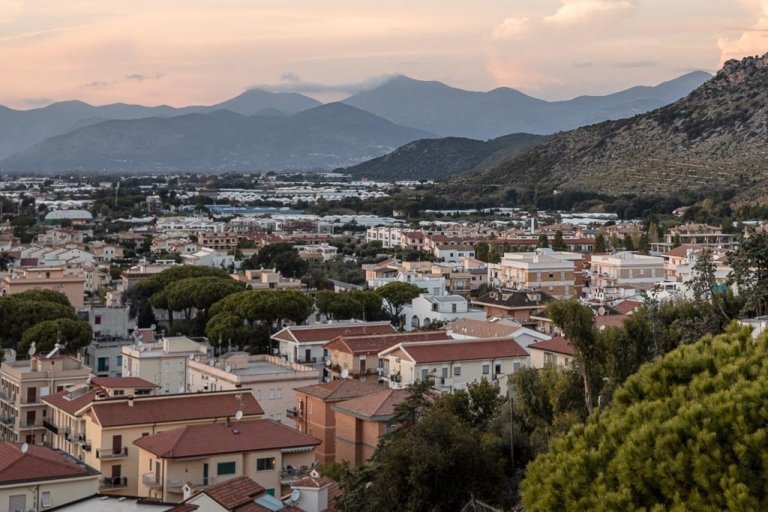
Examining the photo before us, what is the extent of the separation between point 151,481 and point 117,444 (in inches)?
107

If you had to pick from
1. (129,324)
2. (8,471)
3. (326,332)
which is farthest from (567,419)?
(129,324)

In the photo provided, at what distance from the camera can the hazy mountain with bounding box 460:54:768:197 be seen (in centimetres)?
12112

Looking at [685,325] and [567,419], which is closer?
[567,419]

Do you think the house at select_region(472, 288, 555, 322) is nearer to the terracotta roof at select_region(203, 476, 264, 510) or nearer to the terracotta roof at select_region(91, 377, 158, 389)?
the terracotta roof at select_region(91, 377, 158, 389)

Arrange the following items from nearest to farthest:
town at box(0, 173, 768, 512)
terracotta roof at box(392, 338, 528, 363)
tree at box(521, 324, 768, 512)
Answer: tree at box(521, 324, 768, 512)
town at box(0, 173, 768, 512)
terracotta roof at box(392, 338, 528, 363)

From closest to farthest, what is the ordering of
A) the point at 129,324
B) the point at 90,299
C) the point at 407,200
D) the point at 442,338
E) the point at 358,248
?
the point at 442,338
the point at 129,324
the point at 90,299
the point at 358,248
the point at 407,200

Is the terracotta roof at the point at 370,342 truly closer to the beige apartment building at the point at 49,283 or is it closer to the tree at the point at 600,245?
the beige apartment building at the point at 49,283

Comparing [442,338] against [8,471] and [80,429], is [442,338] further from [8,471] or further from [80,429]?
[8,471]

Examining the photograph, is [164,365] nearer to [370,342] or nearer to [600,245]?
[370,342]

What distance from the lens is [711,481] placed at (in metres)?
8.42

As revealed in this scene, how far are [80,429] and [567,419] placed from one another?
32.6ft

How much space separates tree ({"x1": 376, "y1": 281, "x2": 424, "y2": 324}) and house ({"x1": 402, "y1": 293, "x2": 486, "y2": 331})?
333 mm

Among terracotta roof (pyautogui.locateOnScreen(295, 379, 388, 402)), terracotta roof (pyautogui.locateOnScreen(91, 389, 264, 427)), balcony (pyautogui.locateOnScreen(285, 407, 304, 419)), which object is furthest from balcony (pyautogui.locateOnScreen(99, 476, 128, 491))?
balcony (pyautogui.locateOnScreen(285, 407, 304, 419))

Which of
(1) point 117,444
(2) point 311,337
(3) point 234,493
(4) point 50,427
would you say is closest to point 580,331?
(3) point 234,493
